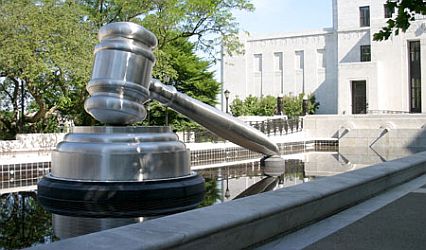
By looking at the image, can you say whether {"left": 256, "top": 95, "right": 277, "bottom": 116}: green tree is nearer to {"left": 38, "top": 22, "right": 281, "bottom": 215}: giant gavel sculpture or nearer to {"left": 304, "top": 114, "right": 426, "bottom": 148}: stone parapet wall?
{"left": 304, "top": 114, "right": 426, "bottom": 148}: stone parapet wall

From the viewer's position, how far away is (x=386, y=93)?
141 ft

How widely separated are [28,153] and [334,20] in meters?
39.0

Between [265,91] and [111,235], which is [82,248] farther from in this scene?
[265,91]

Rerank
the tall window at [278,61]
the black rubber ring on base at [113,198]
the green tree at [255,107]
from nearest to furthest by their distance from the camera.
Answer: the black rubber ring on base at [113,198], the green tree at [255,107], the tall window at [278,61]

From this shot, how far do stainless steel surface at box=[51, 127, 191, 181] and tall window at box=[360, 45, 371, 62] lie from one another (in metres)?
42.1

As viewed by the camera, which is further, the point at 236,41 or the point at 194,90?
the point at 194,90

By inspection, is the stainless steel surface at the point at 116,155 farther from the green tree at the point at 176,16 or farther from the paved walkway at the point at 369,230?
the green tree at the point at 176,16

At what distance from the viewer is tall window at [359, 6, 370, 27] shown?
46469 mm

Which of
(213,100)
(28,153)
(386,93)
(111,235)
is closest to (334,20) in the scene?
(386,93)

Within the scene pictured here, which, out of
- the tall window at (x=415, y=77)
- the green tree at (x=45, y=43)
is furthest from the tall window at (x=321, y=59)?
the green tree at (x=45, y=43)

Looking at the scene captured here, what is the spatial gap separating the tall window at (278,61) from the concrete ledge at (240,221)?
44072 millimetres

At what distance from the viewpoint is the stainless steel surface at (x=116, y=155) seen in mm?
5805

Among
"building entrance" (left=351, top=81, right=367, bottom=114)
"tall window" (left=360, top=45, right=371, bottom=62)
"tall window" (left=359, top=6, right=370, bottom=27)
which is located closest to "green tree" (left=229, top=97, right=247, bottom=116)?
"building entrance" (left=351, top=81, right=367, bottom=114)

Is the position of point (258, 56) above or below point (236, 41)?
above
